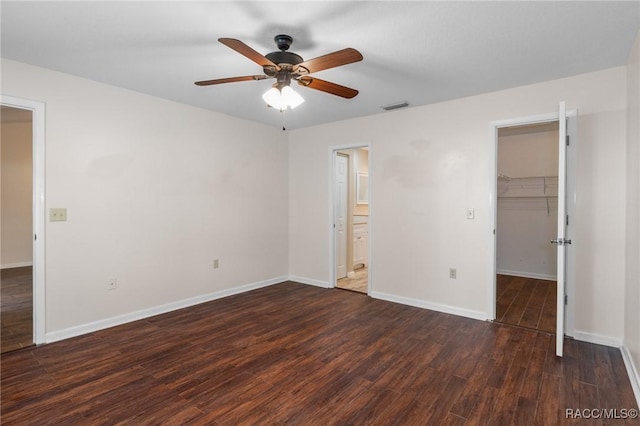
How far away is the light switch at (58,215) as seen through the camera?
298 cm

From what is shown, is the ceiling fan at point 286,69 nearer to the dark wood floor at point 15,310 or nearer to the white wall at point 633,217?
the white wall at point 633,217

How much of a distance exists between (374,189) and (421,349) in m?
2.19

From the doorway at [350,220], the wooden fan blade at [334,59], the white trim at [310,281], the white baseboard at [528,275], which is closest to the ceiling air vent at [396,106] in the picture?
the doorway at [350,220]

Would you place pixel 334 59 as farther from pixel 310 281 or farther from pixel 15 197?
pixel 15 197

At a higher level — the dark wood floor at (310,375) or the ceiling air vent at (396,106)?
the ceiling air vent at (396,106)

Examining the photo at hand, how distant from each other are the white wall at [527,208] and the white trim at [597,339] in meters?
2.79

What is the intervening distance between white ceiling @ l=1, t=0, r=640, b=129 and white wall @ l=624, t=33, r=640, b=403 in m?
0.29

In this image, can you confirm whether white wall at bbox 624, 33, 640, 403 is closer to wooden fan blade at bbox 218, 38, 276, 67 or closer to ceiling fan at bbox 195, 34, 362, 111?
ceiling fan at bbox 195, 34, 362, 111

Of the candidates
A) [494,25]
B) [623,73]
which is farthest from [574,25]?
[623,73]

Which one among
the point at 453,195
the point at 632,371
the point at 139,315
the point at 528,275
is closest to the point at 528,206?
the point at 528,275

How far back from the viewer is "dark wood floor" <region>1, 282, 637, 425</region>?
1997mm

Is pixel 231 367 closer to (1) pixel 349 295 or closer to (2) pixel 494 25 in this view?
(1) pixel 349 295

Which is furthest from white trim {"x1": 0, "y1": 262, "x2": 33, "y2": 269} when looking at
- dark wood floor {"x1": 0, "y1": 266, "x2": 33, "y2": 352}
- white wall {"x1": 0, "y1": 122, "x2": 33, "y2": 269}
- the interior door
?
the interior door

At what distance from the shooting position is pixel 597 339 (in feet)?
9.65
